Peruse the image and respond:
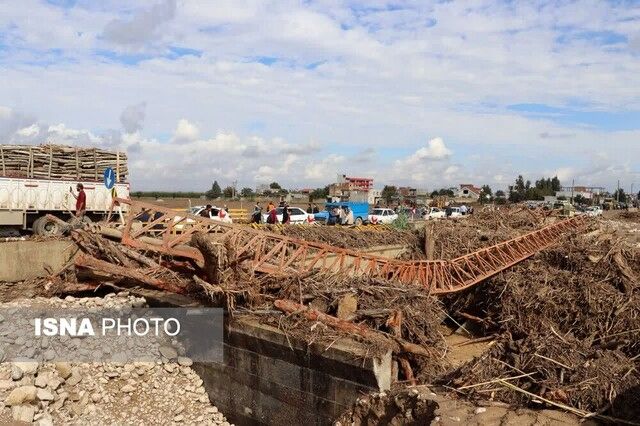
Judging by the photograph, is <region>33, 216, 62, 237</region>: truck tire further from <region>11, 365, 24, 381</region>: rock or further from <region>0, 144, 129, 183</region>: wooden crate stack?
<region>11, 365, 24, 381</region>: rock

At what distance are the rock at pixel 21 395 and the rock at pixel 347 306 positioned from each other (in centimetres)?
398

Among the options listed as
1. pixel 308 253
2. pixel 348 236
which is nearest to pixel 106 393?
pixel 308 253

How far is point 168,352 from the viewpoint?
848cm

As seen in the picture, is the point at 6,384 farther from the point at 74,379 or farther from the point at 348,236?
the point at 348,236

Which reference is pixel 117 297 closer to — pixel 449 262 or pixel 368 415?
pixel 368 415

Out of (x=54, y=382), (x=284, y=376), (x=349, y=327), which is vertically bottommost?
(x=54, y=382)

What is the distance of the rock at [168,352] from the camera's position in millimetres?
8438

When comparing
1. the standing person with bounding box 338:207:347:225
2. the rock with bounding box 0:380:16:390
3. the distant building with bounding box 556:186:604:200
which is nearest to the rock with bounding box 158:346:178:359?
the rock with bounding box 0:380:16:390

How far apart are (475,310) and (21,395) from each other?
10.2 metres

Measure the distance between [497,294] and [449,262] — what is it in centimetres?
136

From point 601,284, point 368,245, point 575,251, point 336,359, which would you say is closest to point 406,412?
point 336,359

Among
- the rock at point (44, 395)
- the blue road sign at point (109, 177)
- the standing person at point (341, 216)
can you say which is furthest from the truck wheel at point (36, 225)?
the standing person at point (341, 216)

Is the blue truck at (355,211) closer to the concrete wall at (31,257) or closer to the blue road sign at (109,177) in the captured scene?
the blue road sign at (109,177)

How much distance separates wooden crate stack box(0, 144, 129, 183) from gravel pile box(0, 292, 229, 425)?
36.6 ft
